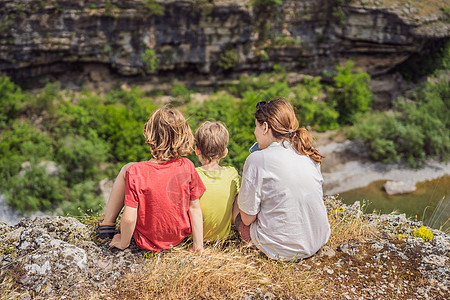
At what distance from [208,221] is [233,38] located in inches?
630

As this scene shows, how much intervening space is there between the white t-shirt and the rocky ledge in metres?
0.39

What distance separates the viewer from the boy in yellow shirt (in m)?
3.37

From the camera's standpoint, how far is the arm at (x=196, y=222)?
327cm

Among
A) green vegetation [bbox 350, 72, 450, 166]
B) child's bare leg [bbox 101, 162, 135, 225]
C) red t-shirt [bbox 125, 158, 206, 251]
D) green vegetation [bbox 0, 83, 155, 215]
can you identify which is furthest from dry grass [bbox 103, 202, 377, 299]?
green vegetation [bbox 350, 72, 450, 166]

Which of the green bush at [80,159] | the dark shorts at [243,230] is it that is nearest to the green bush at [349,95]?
the green bush at [80,159]

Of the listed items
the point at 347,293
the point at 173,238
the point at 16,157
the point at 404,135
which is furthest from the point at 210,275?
the point at 404,135

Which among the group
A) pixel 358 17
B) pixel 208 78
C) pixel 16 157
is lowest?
pixel 16 157

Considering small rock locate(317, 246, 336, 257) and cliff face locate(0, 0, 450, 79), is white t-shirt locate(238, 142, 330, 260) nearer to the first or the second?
small rock locate(317, 246, 336, 257)

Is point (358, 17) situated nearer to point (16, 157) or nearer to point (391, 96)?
point (391, 96)

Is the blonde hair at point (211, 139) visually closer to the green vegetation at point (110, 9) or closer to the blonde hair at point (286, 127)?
the blonde hair at point (286, 127)

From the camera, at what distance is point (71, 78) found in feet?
57.3

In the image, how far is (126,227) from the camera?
10.3 ft

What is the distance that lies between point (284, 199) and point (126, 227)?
55.4 inches

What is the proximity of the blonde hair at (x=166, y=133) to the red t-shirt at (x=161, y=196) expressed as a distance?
112 mm
